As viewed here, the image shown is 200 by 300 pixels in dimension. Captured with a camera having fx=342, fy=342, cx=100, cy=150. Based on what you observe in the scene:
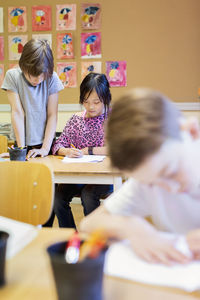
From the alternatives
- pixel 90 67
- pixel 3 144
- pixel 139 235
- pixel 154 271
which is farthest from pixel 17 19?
pixel 154 271

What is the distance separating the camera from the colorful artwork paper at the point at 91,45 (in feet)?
11.2

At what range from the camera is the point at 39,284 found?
2.13ft

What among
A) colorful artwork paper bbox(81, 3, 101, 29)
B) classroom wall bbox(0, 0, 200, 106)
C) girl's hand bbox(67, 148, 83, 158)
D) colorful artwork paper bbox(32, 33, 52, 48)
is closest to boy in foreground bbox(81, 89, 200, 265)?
girl's hand bbox(67, 148, 83, 158)

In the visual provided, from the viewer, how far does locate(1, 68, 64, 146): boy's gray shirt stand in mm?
2225

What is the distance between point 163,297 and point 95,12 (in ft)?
10.6

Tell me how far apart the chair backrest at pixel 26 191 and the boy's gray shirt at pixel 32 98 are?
3.18 ft

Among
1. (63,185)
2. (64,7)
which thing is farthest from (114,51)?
(63,185)

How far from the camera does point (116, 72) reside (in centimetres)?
340

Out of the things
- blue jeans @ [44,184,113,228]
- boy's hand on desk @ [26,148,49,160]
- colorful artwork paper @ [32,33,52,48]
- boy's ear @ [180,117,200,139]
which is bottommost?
blue jeans @ [44,184,113,228]

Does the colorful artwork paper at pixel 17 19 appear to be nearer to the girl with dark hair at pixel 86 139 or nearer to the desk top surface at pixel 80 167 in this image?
the girl with dark hair at pixel 86 139

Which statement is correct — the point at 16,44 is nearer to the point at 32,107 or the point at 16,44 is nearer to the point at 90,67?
the point at 90,67

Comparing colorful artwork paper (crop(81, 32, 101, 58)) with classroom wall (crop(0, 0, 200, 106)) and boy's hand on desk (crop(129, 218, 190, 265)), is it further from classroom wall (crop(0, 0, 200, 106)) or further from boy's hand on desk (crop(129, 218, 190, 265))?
boy's hand on desk (crop(129, 218, 190, 265))

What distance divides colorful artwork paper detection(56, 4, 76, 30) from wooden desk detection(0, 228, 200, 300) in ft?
10.2

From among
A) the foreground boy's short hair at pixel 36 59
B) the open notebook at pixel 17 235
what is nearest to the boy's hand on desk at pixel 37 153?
the foreground boy's short hair at pixel 36 59
